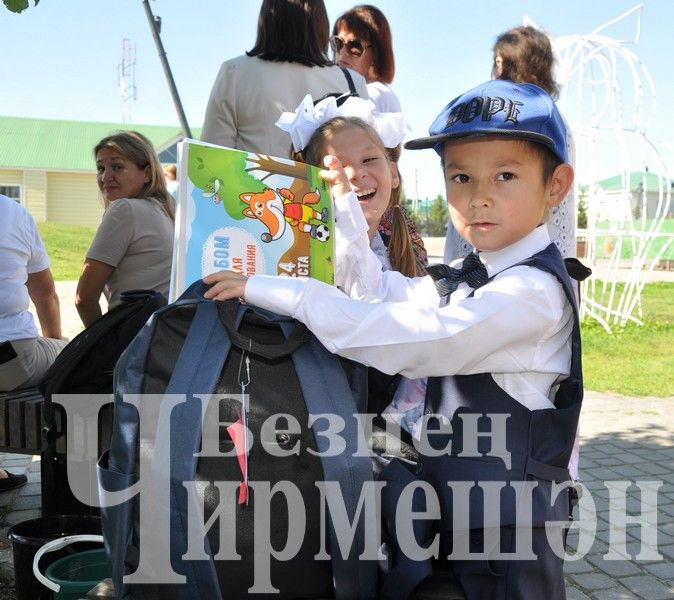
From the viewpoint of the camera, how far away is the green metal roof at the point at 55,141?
39.1m

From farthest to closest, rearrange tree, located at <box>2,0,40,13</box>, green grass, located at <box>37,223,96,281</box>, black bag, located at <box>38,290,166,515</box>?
green grass, located at <box>37,223,96,281</box>, tree, located at <box>2,0,40,13</box>, black bag, located at <box>38,290,166,515</box>

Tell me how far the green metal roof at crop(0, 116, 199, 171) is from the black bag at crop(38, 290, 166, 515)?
35.4 m

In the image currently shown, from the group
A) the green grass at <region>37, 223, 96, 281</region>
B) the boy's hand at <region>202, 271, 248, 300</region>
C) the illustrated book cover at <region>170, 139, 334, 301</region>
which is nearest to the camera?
the boy's hand at <region>202, 271, 248, 300</region>

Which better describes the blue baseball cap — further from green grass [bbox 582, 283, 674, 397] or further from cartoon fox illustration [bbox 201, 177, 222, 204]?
green grass [bbox 582, 283, 674, 397]

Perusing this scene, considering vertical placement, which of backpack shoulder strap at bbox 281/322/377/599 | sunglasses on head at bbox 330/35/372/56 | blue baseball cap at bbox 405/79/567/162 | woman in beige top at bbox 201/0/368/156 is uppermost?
sunglasses on head at bbox 330/35/372/56

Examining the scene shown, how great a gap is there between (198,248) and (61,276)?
1593 cm

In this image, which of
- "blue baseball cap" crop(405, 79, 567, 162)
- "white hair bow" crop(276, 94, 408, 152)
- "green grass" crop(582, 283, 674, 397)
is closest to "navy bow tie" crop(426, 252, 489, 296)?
"blue baseball cap" crop(405, 79, 567, 162)

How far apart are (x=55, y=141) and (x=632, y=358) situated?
3831 centimetres

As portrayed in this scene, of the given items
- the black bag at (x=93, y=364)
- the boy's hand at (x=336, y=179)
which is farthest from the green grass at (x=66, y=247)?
the boy's hand at (x=336, y=179)

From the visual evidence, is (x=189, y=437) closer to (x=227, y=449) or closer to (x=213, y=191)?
(x=227, y=449)

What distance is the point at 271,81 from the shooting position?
3.69 metres

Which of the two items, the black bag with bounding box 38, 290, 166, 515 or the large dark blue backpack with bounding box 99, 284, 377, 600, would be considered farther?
the black bag with bounding box 38, 290, 166, 515

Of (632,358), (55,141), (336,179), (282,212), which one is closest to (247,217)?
(282,212)

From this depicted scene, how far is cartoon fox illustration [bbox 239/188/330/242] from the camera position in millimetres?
2256
